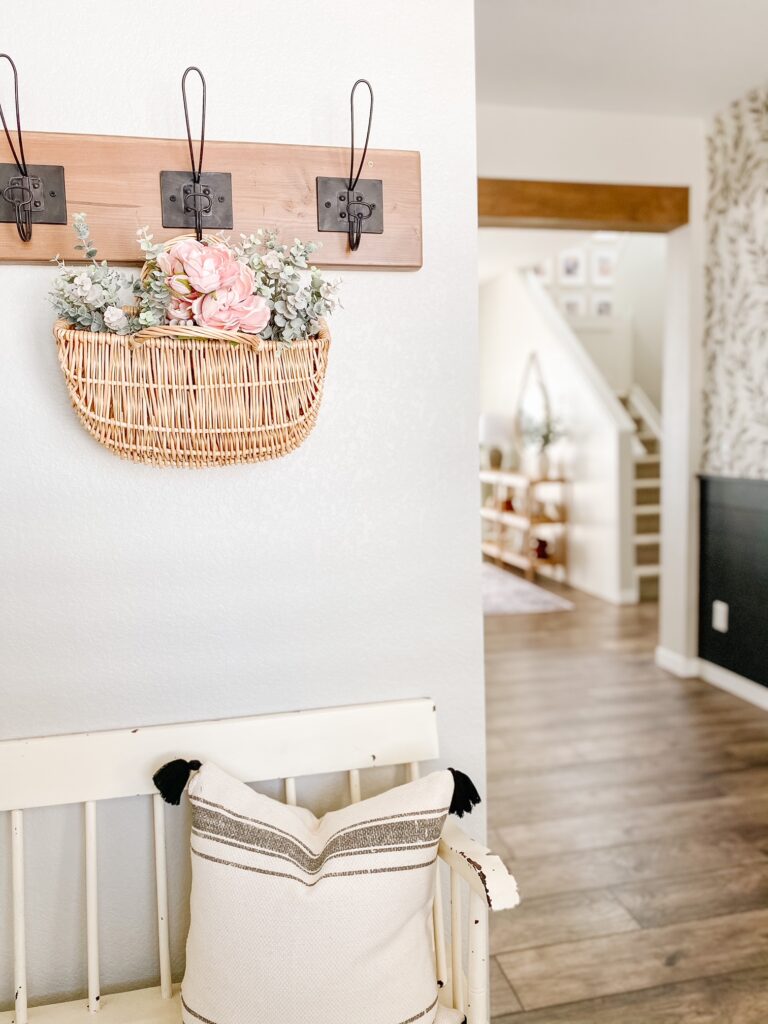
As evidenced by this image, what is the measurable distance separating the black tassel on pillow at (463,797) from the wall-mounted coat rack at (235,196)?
860 mm

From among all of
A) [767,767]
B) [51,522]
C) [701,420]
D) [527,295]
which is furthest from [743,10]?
[527,295]

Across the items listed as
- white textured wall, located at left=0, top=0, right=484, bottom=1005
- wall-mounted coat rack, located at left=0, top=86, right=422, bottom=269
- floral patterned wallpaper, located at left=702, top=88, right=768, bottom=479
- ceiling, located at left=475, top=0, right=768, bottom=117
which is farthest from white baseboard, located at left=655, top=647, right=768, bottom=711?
wall-mounted coat rack, located at left=0, top=86, right=422, bottom=269

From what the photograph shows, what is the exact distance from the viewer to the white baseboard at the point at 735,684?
366 cm

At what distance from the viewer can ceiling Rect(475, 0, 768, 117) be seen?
2.82m

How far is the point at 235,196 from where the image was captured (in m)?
1.34

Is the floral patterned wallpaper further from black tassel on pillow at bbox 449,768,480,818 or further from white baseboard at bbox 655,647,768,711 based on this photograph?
black tassel on pillow at bbox 449,768,480,818

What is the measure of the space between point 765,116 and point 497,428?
408cm

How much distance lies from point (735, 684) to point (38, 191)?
11.7 feet

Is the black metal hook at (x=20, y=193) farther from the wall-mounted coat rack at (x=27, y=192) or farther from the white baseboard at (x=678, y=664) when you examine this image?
the white baseboard at (x=678, y=664)

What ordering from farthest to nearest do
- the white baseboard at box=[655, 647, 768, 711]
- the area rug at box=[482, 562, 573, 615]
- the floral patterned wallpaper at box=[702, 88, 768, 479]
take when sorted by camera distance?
the area rug at box=[482, 562, 573, 615] → the white baseboard at box=[655, 647, 768, 711] → the floral patterned wallpaper at box=[702, 88, 768, 479]

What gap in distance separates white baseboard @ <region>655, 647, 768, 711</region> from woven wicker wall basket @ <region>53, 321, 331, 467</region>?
315 cm

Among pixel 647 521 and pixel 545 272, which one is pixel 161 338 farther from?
pixel 545 272

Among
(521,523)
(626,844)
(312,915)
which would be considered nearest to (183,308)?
(312,915)

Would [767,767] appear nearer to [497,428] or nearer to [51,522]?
[51,522]
